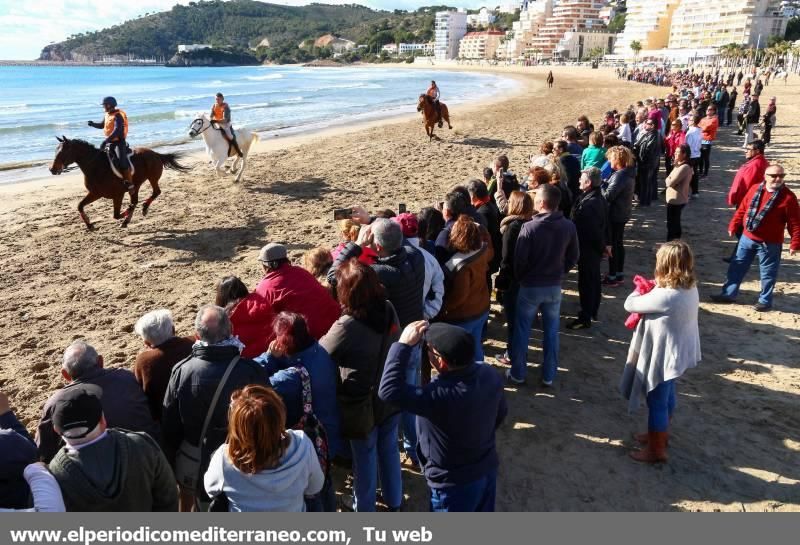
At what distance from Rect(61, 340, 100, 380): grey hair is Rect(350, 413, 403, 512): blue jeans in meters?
1.52

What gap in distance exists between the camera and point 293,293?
3.56 metres

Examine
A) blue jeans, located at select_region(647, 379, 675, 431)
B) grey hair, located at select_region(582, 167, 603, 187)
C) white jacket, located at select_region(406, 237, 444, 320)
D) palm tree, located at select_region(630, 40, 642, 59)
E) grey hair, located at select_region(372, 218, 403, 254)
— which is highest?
palm tree, located at select_region(630, 40, 642, 59)

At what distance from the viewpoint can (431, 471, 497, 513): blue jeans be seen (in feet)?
8.94

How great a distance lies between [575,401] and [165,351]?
11.1 ft

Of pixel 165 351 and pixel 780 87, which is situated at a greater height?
pixel 780 87

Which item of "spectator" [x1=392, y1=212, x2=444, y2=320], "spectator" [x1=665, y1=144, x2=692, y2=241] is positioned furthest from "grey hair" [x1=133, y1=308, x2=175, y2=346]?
"spectator" [x1=665, y1=144, x2=692, y2=241]

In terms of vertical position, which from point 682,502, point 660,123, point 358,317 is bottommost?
point 682,502

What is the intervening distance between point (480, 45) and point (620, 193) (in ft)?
607

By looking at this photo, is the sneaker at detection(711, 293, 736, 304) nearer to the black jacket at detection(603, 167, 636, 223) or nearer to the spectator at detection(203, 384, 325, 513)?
the black jacket at detection(603, 167, 636, 223)

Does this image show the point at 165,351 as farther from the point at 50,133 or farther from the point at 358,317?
the point at 50,133

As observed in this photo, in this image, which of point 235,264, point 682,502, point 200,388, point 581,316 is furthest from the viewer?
point 235,264

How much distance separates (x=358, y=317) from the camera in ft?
9.89

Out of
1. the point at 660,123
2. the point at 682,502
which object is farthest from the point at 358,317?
the point at 660,123

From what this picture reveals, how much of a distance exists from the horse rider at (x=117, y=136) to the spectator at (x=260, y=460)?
858 cm
